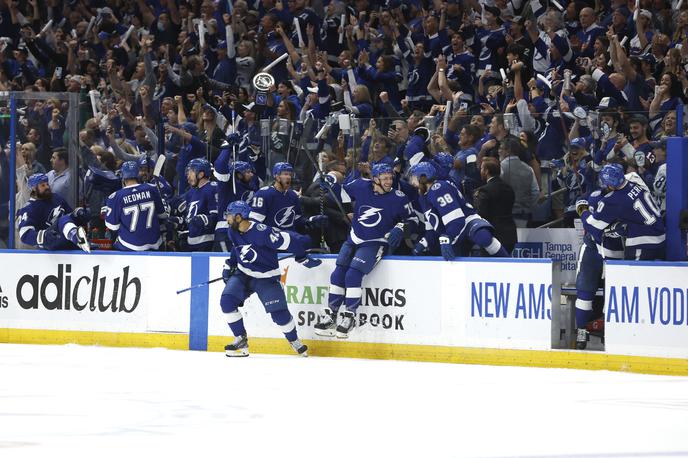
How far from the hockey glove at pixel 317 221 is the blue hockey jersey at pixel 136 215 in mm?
1735

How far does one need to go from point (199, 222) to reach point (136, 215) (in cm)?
67

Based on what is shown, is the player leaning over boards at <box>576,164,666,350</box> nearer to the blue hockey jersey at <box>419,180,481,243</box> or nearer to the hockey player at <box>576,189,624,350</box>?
the hockey player at <box>576,189,624,350</box>

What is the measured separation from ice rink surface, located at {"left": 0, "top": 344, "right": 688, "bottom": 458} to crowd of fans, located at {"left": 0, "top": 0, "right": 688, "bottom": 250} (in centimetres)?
193

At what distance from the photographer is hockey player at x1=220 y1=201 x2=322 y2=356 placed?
43.3 feet

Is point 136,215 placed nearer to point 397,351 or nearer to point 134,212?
point 134,212

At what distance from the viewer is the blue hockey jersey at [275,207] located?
13.8 m

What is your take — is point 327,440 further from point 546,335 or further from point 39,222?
point 39,222

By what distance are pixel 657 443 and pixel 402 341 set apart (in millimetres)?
5131

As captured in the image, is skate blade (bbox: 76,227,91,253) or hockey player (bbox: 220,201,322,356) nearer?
hockey player (bbox: 220,201,322,356)

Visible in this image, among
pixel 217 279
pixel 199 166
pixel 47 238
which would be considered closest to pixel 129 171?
pixel 199 166

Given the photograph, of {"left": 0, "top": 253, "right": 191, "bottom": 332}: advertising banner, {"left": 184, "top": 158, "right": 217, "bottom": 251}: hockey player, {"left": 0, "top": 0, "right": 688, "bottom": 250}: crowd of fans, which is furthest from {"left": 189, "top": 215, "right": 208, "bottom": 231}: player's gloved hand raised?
{"left": 0, "top": 253, "right": 191, "bottom": 332}: advertising banner

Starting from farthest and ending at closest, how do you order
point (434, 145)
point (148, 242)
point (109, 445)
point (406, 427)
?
point (148, 242) → point (434, 145) → point (406, 427) → point (109, 445)

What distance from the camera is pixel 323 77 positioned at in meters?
16.4

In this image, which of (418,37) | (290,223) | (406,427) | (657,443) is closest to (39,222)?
(290,223)
